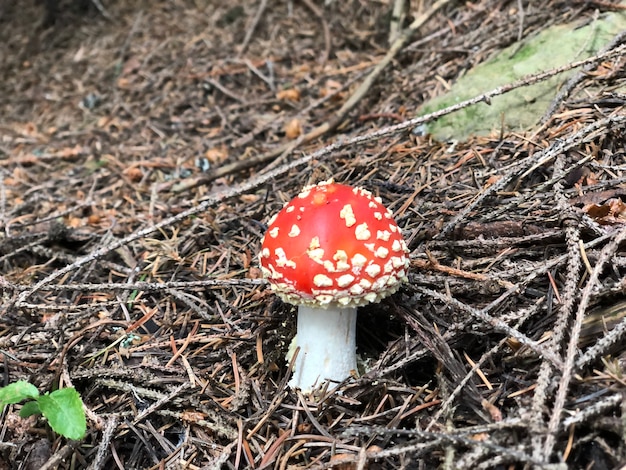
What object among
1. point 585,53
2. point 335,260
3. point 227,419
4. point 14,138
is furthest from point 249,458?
point 14,138

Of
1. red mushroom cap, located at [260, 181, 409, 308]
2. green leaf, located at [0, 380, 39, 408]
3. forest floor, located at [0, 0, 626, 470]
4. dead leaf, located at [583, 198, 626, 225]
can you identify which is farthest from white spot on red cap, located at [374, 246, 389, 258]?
green leaf, located at [0, 380, 39, 408]

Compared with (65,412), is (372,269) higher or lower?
higher

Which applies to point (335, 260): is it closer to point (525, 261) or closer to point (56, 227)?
point (525, 261)

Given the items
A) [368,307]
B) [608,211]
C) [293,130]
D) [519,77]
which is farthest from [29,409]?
[519,77]

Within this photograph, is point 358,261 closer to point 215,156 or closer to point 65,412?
point 65,412

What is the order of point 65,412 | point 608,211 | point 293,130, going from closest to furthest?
1. point 65,412
2. point 608,211
3. point 293,130
